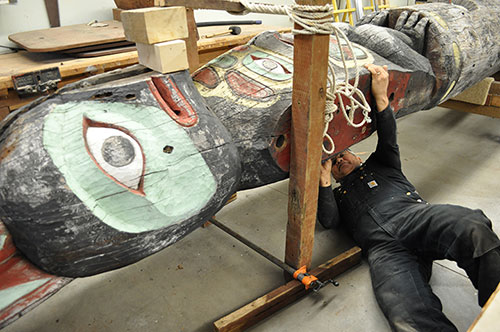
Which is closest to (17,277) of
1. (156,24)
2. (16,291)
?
(16,291)

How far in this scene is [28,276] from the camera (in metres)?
0.97

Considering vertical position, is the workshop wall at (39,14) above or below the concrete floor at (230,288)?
above

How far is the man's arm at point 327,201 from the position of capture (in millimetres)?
1890

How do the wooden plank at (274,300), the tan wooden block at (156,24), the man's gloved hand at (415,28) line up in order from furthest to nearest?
1. the man's gloved hand at (415,28)
2. the wooden plank at (274,300)
3. the tan wooden block at (156,24)

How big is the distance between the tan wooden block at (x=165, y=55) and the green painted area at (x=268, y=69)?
1.11 ft

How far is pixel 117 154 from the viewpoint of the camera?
1021mm

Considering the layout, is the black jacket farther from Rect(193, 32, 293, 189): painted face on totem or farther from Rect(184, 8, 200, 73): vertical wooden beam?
Rect(184, 8, 200, 73): vertical wooden beam

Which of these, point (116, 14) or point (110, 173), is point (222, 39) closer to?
point (116, 14)

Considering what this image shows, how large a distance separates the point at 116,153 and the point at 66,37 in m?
1.53

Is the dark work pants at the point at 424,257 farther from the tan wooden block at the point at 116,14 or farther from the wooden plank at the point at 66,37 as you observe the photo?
the tan wooden block at the point at 116,14

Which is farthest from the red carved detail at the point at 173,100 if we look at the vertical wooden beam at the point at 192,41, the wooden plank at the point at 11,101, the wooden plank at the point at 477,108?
the wooden plank at the point at 477,108

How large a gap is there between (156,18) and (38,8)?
182 centimetres

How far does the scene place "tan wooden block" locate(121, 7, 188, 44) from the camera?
1.11m

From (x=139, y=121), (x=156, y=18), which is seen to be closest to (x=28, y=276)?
(x=139, y=121)
